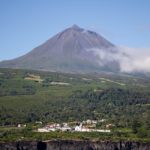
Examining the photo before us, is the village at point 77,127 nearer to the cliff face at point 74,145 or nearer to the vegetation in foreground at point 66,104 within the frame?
the vegetation in foreground at point 66,104

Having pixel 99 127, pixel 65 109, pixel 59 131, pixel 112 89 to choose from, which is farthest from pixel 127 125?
pixel 112 89

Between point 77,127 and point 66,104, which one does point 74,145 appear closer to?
point 77,127

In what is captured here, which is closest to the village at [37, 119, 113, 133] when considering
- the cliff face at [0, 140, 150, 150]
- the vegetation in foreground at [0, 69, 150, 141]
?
the vegetation in foreground at [0, 69, 150, 141]

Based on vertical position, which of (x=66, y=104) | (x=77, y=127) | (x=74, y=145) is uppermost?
(x=66, y=104)

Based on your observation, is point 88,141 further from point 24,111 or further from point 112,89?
point 112,89

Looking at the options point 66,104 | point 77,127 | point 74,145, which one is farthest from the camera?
point 66,104

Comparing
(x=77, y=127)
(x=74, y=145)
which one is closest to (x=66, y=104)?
(x=77, y=127)

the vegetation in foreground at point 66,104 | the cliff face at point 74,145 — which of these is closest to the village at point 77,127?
the vegetation in foreground at point 66,104
